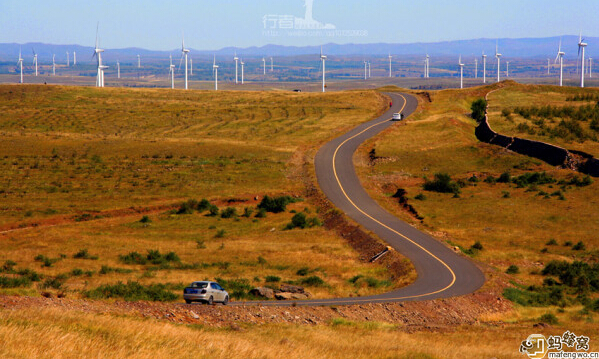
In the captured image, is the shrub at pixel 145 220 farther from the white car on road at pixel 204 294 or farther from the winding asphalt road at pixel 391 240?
the white car on road at pixel 204 294

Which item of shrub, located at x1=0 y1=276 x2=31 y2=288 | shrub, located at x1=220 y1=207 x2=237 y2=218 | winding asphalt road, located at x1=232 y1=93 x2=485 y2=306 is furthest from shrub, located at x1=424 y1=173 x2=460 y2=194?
shrub, located at x1=0 y1=276 x2=31 y2=288

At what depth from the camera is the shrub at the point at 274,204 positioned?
71.1 metres

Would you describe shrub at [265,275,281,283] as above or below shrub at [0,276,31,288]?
below

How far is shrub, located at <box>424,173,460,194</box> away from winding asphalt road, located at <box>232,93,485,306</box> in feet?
28.5

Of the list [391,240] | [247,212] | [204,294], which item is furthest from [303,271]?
[247,212]

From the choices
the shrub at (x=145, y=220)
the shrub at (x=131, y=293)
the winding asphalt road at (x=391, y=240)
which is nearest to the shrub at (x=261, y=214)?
the winding asphalt road at (x=391, y=240)

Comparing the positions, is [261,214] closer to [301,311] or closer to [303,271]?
[303,271]

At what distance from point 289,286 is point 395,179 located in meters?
47.6

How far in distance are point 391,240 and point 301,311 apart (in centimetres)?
2603

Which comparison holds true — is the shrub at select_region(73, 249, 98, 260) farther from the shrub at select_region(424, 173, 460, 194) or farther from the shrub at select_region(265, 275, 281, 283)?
the shrub at select_region(424, 173, 460, 194)

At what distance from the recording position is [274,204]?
71.4 m

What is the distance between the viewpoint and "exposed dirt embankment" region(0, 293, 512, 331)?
26.9m

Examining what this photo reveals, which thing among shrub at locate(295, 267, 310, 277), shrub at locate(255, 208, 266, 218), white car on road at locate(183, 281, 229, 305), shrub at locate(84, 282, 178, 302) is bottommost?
shrub at locate(295, 267, 310, 277)

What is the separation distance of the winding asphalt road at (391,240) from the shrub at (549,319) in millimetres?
5711
